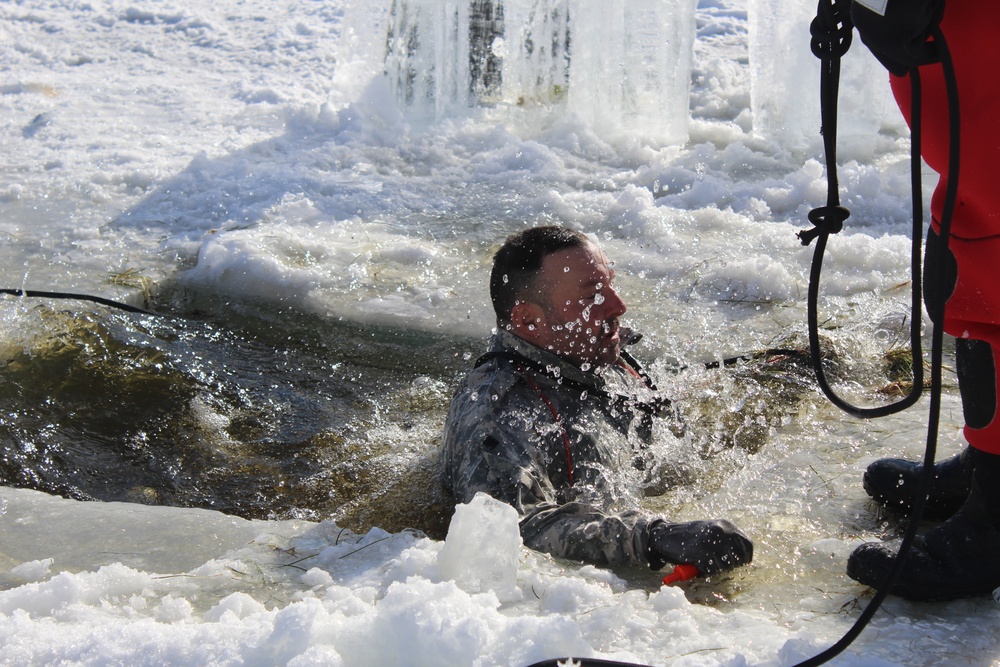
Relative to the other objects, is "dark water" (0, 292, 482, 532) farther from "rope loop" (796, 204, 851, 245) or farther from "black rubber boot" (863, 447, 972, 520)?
"rope loop" (796, 204, 851, 245)

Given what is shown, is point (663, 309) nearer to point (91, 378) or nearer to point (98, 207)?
point (91, 378)

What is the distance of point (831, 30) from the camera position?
2.05m

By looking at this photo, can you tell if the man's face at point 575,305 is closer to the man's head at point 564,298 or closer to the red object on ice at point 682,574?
the man's head at point 564,298

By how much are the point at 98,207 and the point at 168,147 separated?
3.84 feet

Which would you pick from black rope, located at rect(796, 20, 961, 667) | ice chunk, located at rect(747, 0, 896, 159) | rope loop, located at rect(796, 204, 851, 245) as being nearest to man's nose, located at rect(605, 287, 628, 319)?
rope loop, located at rect(796, 204, 851, 245)

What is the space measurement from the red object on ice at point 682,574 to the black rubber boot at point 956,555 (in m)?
0.37

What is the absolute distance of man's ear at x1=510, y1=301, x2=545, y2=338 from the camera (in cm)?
313

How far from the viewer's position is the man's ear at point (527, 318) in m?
3.13

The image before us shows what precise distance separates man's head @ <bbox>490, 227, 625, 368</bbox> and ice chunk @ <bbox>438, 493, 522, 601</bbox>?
1014 millimetres

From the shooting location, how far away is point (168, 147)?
22.5 feet

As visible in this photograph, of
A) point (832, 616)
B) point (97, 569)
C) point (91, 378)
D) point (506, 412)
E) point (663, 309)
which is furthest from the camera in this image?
point (663, 309)

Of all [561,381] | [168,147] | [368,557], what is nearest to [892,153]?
[561,381]

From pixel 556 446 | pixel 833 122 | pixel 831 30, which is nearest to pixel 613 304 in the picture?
pixel 556 446

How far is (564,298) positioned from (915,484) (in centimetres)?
118
